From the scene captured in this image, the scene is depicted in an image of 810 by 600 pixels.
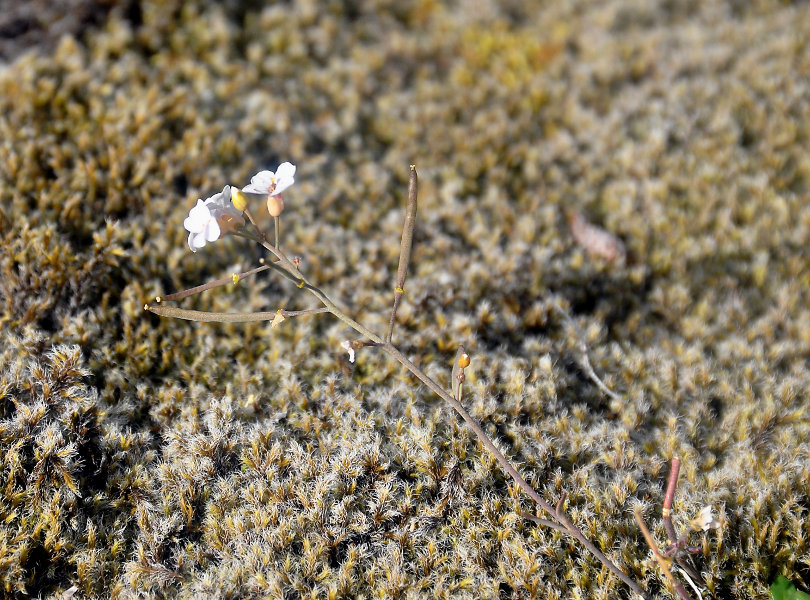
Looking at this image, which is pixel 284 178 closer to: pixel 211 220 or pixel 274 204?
pixel 274 204

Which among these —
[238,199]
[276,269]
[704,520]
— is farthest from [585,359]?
[238,199]

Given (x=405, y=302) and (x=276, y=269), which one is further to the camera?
(x=405, y=302)

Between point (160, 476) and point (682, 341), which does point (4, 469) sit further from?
point (682, 341)

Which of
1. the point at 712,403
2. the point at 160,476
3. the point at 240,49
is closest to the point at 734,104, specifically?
the point at 712,403

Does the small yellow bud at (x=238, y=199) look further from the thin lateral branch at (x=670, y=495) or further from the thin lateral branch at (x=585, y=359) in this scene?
the thin lateral branch at (x=585, y=359)

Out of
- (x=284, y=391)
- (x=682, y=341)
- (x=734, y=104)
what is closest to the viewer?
(x=284, y=391)

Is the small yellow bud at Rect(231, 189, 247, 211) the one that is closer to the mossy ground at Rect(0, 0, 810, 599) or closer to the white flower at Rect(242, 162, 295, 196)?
the white flower at Rect(242, 162, 295, 196)

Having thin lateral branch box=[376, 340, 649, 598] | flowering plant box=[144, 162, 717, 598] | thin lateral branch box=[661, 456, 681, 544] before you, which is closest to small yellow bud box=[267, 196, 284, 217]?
flowering plant box=[144, 162, 717, 598]
